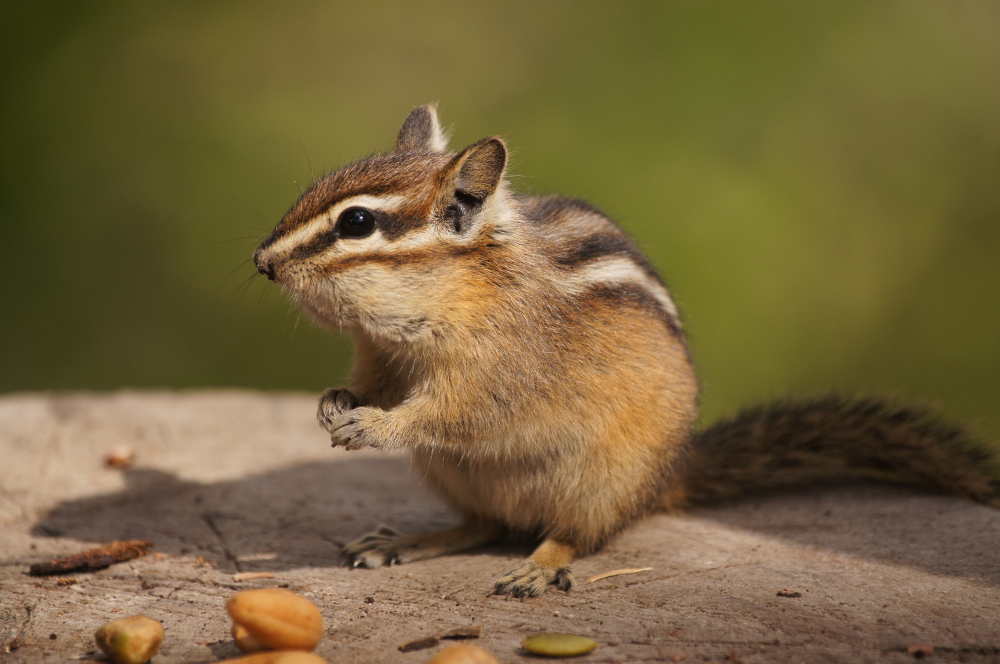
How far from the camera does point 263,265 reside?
3031 millimetres

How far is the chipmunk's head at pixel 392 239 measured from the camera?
3.02m

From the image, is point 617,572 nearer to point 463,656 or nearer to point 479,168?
point 463,656

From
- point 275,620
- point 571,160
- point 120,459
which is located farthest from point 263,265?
point 571,160

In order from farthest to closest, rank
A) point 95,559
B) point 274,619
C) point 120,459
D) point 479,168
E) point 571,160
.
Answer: point 571,160, point 120,459, point 95,559, point 479,168, point 274,619

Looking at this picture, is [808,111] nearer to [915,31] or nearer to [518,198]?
[915,31]

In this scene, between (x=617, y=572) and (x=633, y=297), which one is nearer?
(x=617, y=572)

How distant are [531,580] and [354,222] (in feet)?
3.72

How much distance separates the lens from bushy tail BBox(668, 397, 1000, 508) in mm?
3850

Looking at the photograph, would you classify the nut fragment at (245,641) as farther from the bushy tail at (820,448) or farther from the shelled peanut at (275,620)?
the bushy tail at (820,448)

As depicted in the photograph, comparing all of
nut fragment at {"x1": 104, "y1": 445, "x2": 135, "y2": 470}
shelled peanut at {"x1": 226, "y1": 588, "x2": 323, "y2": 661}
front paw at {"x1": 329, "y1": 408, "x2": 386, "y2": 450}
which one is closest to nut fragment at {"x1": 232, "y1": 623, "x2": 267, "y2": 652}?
shelled peanut at {"x1": 226, "y1": 588, "x2": 323, "y2": 661}

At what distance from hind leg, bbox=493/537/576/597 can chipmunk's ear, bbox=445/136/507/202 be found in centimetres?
110

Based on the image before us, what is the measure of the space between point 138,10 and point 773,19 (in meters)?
4.24

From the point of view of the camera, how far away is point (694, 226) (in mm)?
6520

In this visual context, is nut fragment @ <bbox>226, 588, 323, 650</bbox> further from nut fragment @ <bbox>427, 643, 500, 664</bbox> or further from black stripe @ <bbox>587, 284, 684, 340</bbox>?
black stripe @ <bbox>587, 284, 684, 340</bbox>
